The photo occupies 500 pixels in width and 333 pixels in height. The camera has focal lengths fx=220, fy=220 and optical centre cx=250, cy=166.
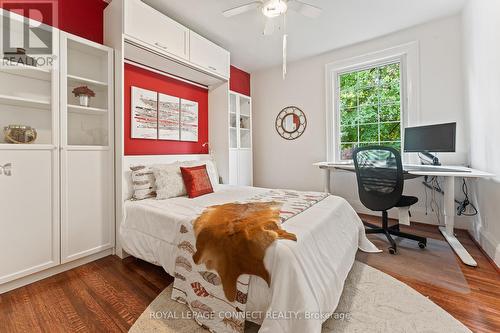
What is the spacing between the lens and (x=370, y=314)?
1418mm

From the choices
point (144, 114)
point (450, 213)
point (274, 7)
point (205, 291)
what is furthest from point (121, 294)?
point (450, 213)

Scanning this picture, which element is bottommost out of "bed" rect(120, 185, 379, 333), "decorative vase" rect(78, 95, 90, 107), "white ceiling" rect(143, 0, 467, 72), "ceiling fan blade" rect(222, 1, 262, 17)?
"bed" rect(120, 185, 379, 333)

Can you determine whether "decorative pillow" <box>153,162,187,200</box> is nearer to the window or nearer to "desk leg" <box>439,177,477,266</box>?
the window

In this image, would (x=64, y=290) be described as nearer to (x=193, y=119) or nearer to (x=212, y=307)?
(x=212, y=307)

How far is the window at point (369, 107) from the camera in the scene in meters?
3.40

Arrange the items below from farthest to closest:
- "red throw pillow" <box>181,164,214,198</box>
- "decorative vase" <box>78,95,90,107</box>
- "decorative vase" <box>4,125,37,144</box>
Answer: "red throw pillow" <box>181,164,214,198</box>, "decorative vase" <box>78,95,90,107</box>, "decorative vase" <box>4,125,37,144</box>

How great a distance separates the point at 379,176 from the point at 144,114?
2.92 metres

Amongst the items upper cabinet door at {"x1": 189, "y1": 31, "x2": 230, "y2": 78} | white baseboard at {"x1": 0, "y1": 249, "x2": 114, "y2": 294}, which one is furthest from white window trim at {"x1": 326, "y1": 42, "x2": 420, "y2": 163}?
white baseboard at {"x1": 0, "y1": 249, "x2": 114, "y2": 294}

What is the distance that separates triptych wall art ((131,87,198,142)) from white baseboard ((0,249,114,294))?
1394 millimetres

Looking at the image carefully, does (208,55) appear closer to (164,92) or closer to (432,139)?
(164,92)

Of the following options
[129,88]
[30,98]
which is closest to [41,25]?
[30,98]

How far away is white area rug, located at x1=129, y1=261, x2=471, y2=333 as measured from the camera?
1309mm

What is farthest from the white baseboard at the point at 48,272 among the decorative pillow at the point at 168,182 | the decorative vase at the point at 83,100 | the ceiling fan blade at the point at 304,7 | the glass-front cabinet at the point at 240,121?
the ceiling fan blade at the point at 304,7

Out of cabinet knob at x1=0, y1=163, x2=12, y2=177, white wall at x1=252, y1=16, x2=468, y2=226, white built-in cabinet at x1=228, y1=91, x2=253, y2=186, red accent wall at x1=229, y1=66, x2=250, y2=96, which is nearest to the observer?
cabinet knob at x1=0, y1=163, x2=12, y2=177
